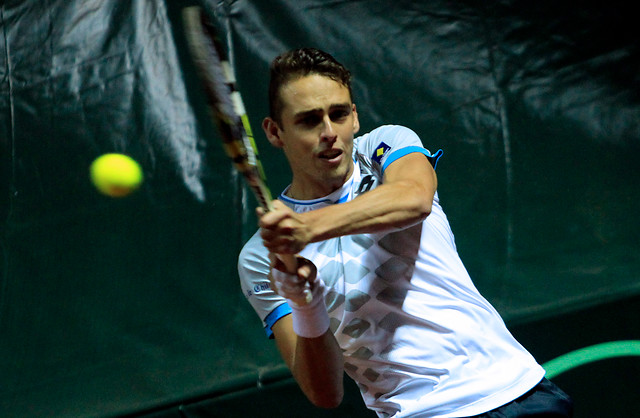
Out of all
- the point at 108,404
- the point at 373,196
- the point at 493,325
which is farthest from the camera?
the point at 108,404

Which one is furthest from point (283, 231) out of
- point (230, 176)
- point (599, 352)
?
point (599, 352)

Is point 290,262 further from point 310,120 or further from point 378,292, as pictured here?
point 310,120

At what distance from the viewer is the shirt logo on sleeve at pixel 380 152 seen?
5.56 feet

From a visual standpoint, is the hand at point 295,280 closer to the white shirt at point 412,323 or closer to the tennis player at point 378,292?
the tennis player at point 378,292

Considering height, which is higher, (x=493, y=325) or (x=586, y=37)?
(x=586, y=37)

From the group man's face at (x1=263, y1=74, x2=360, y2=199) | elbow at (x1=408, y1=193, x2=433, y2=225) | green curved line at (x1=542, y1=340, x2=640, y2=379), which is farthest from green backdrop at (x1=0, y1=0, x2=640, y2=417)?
elbow at (x1=408, y1=193, x2=433, y2=225)

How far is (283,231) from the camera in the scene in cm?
124

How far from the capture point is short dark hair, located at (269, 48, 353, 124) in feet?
5.63

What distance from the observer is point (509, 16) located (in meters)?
2.80

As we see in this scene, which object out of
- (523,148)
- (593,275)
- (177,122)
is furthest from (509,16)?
(177,122)

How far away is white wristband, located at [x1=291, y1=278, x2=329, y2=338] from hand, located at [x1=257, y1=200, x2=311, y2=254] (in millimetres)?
247

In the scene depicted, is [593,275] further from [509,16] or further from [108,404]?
[108,404]

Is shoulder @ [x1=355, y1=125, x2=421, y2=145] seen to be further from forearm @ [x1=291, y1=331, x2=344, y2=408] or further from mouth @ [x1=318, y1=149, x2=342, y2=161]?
forearm @ [x1=291, y1=331, x2=344, y2=408]

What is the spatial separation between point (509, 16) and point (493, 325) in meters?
1.60
